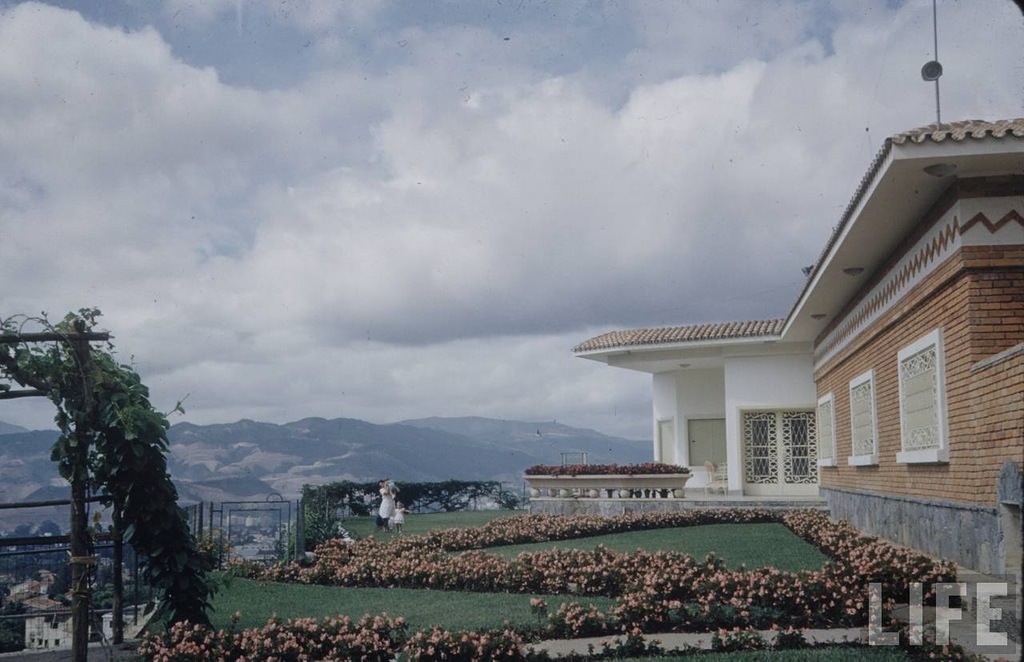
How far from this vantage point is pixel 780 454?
25.3 m

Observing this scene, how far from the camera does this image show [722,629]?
7828mm

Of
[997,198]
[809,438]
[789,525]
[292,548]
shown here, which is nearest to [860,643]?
[997,198]

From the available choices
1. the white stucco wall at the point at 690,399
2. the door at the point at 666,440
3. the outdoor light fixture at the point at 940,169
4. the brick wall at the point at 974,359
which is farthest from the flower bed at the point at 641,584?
the door at the point at 666,440

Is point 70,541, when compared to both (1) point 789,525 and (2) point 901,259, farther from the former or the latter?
(1) point 789,525

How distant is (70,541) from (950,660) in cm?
699

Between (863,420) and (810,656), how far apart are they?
9840 millimetres

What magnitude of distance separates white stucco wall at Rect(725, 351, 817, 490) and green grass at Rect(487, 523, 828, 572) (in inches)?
223

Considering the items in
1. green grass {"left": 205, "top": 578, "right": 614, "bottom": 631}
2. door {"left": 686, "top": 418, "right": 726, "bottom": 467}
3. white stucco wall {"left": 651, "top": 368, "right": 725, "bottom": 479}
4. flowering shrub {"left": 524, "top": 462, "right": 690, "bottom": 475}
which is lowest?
green grass {"left": 205, "top": 578, "right": 614, "bottom": 631}

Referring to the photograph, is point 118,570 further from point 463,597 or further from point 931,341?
point 931,341

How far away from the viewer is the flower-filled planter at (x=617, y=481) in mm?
23219

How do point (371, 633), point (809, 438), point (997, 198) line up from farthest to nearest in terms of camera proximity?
point (809, 438) < point (997, 198) < point (371, 633)

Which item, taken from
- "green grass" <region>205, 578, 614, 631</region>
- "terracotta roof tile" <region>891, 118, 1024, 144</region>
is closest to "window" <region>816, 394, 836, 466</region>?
"green grass" <region>205, 578, 614, 631</region>

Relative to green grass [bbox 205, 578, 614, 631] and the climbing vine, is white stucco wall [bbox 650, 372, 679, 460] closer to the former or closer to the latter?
green grass [bbox 205, 578, 614, 631]

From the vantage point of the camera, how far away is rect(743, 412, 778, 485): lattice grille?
2541 cm
